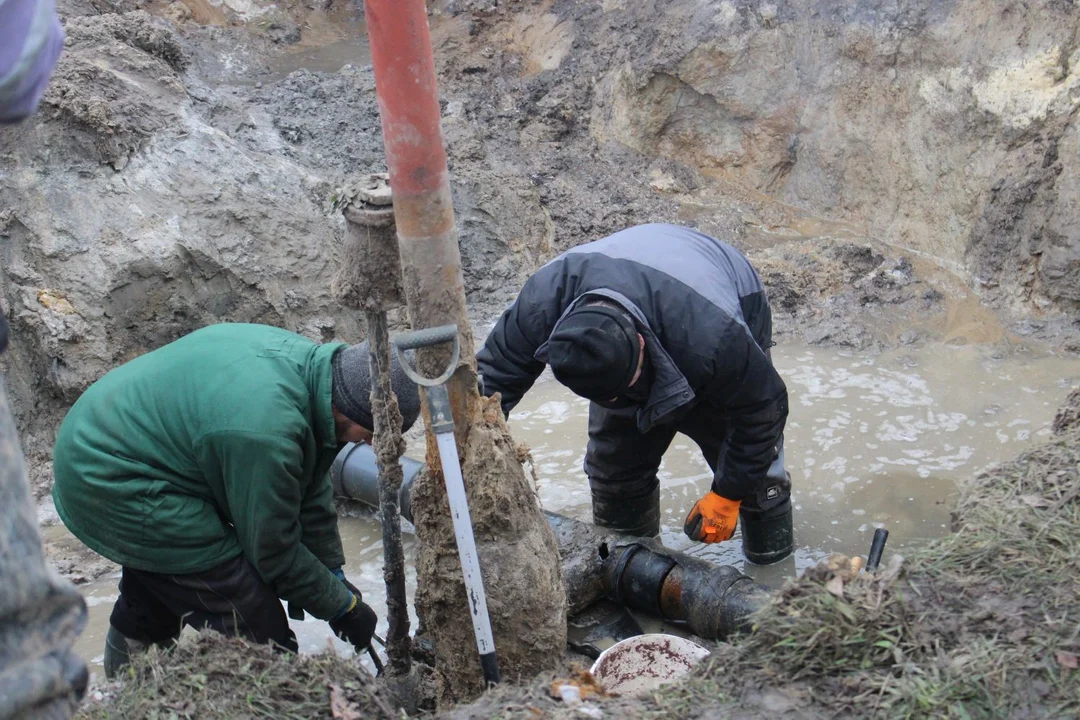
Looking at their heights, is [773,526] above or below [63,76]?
below

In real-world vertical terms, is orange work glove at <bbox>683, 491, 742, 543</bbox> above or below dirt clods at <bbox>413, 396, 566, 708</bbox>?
below

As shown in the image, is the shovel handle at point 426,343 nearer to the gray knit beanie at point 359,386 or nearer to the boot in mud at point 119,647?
the gray knit beanie at point 359,386

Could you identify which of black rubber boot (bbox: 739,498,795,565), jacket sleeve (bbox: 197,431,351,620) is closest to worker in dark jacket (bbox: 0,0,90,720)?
jacket sleeve (bbox: 197,431,351,620)

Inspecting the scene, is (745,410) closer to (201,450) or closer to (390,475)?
(390,475)

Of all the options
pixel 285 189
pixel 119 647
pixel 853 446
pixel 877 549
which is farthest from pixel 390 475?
pixel 285 189

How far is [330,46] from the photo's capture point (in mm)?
9086

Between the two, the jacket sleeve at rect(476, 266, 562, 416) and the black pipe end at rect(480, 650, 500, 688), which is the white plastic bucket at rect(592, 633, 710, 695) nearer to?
the black pipe end at rect(480, 650, 500, 688)

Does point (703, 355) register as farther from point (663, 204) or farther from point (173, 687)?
point (663, 204)

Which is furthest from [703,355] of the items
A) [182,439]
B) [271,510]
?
[182,439]

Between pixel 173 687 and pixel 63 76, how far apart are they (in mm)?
4645

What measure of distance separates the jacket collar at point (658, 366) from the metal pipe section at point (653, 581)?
72 centimetres

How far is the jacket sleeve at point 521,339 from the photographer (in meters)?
3.30

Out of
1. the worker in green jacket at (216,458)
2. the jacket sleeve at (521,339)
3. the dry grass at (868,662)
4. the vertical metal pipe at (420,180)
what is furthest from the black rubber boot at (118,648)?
the jacket sleeve at (521,339)

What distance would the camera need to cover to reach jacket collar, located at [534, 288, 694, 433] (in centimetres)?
307
